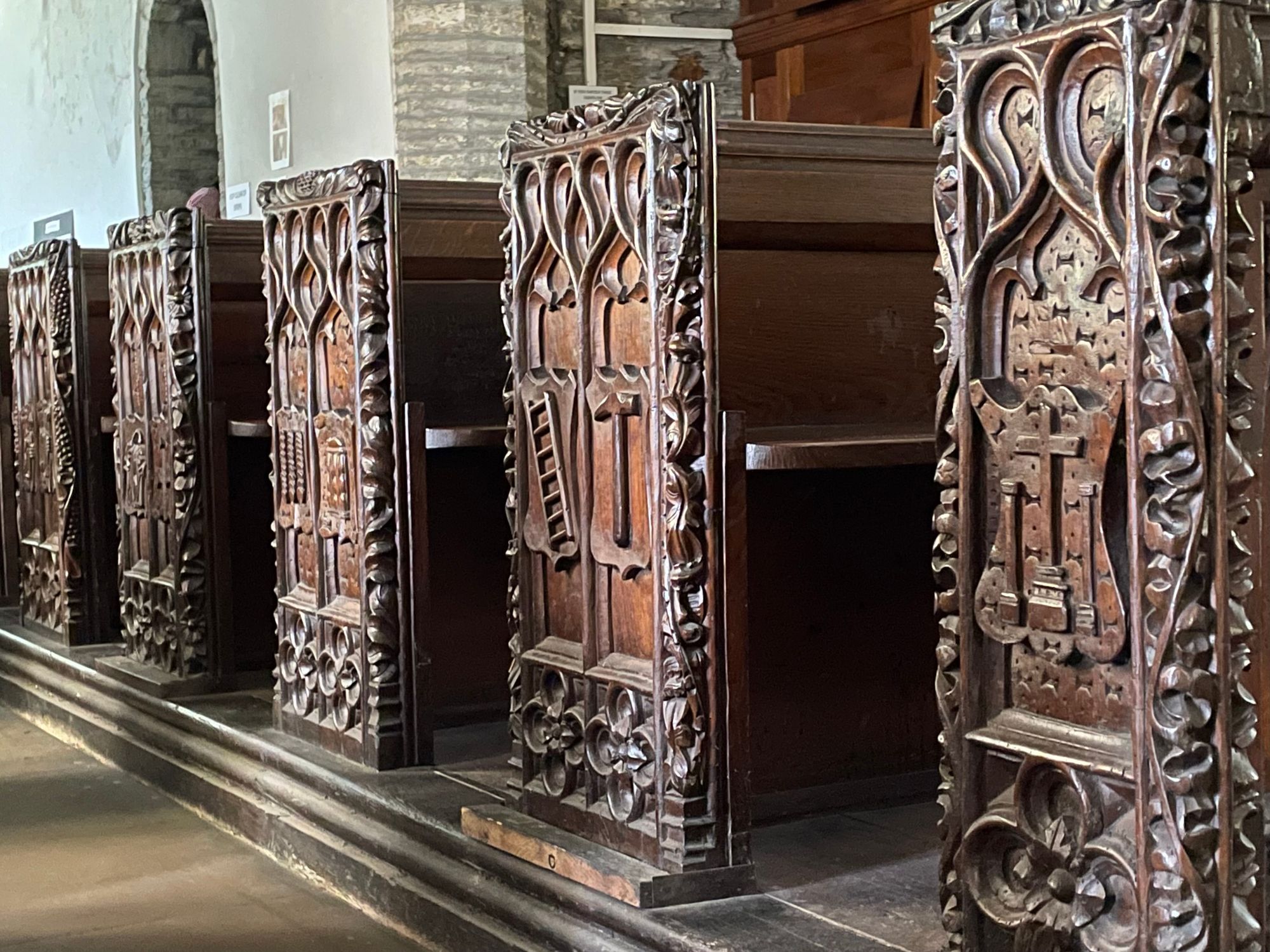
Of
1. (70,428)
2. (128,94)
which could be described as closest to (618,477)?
(70,428)

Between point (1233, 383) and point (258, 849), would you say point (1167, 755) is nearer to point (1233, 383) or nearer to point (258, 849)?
point (1233, 383)

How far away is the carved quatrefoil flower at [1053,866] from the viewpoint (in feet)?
5.91

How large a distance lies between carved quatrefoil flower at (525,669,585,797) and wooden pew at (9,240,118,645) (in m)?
2.56

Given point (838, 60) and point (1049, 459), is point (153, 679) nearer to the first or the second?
point (1049, 459)

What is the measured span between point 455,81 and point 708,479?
5411mm

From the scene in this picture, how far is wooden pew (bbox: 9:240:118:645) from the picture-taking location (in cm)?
488

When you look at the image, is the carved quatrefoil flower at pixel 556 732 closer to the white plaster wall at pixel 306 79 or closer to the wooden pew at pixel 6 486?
the wooden pew at pixel 6 486

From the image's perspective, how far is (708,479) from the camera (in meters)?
2.39

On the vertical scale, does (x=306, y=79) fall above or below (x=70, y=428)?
above

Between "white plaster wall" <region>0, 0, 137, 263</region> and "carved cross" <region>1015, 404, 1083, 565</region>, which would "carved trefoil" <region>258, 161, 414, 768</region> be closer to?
"carved cross" <region>1015, 404, 1083, 565</region>

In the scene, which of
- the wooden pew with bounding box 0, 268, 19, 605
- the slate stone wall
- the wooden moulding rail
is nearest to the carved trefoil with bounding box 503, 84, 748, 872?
the wooden moulding rail

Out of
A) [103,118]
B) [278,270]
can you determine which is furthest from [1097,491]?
[103,118]

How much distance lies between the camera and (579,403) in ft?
8.62

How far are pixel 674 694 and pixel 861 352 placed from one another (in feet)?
2.50
